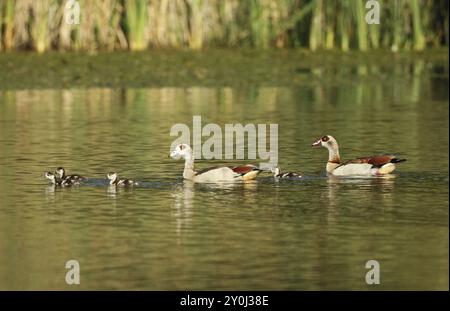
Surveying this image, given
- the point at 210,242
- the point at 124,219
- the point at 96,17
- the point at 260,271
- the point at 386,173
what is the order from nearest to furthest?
the point at 260,271
the point at 210,242
the point at 124,219
the point at 386,173
the point at 96,17

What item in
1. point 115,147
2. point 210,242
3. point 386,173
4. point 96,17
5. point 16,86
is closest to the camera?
point 210,242

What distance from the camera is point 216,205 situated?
13.7 m

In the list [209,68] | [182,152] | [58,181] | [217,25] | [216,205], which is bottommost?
[216,205]

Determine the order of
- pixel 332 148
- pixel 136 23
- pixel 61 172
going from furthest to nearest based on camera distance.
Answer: pixel 136 23 → pixel 332 148 → pixel 61 172

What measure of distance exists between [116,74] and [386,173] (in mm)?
11014

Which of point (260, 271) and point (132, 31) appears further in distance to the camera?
point (132, 31)

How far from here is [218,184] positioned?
15188mm

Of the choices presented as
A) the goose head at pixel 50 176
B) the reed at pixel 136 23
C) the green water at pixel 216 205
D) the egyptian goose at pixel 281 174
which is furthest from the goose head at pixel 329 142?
the reed at pixel 136 23

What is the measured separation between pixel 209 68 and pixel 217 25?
2181mm

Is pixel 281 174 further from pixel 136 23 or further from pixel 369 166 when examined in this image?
pixel 136 23

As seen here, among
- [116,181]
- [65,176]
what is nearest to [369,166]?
[116,181]

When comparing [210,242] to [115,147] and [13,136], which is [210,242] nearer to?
[115,147]

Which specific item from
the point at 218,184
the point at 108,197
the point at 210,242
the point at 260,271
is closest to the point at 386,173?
the point at 218,184

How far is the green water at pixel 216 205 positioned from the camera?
1063 centimetres
